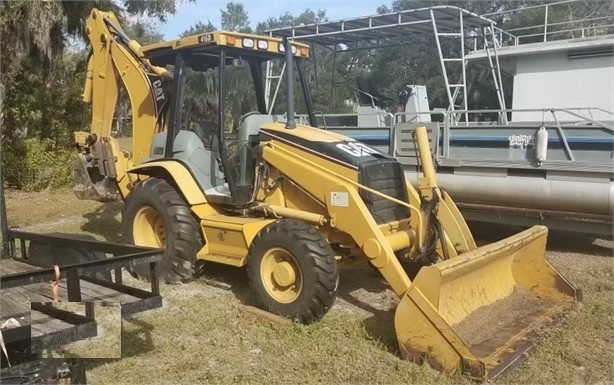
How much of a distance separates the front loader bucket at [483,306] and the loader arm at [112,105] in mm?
3856

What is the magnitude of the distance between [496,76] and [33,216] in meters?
8.31

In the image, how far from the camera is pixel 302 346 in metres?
4.37

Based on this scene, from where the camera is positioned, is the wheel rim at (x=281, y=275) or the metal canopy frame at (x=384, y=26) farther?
the metal canopy frame at (x=384, y=26)

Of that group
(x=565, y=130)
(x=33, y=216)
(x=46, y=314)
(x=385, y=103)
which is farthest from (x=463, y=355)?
(x=33, y=216)

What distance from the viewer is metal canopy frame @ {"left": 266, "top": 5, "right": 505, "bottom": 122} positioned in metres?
8.80

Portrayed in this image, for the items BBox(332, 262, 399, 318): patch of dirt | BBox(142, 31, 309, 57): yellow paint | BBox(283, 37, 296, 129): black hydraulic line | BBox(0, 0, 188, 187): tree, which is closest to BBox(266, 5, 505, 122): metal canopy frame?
BBox(142, 31, 309, 57): yellow paint

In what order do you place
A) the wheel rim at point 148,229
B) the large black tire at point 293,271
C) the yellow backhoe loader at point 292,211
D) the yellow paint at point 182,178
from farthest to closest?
the wheel rim at point 148,229
the yellow paint at point 182,178
the large black tire at point 293,271
the yellow backhoe loader at point 292,211

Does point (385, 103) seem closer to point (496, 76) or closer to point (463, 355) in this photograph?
point (496, 76)

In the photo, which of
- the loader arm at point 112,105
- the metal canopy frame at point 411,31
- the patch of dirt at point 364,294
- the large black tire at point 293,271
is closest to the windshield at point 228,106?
the loader arm at point 112,105

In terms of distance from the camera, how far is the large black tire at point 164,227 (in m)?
5.75

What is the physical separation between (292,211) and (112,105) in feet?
10.6

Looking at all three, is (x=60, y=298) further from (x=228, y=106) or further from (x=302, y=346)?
(x=228, y=106)

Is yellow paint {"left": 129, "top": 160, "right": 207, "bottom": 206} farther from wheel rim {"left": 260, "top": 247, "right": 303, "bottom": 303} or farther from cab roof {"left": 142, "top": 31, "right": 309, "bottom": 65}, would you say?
wheel rim {"left": 260, "top": 247, "right": 303, "bottom": 303}

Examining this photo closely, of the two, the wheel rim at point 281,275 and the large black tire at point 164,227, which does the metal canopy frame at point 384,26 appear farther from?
the wheel rim at point 281,275
